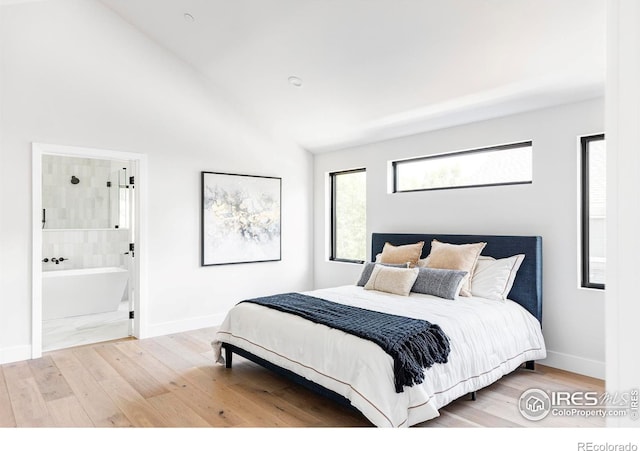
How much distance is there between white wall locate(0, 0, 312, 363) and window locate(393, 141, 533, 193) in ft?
5.48

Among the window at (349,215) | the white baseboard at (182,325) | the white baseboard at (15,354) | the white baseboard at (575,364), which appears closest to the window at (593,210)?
the white baseboard at (575,364)

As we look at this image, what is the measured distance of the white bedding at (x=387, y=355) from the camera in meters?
2.30

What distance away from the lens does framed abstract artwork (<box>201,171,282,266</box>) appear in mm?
4848

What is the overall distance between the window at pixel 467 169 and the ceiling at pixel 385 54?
0.36 meters

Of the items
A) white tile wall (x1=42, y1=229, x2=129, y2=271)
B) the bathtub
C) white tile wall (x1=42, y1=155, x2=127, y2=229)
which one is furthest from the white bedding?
white tile wall (x1=42, y1=155, x2=127, y2=229)

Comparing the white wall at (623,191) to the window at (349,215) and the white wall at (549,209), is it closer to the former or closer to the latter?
the white wall at (549,209)

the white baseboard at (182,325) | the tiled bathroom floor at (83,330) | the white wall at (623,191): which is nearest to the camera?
the white wall at (623,191)

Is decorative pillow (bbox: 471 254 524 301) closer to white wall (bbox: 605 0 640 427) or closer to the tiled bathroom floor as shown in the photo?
white wall (bbox: 605 0 640 427)

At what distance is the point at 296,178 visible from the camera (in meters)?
5.75

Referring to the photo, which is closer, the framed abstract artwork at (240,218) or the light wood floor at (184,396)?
the light wood floor at (184,396)

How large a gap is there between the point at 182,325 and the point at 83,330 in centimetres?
117

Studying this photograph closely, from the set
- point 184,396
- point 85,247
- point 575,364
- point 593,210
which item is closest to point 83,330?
point 85,247

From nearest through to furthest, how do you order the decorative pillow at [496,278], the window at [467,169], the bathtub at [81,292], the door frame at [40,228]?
the decorative pillow at [496,278]
the door frame at [40,228]
the window at [467,169]
the bathtub at [81,292]

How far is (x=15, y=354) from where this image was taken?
3652mm
